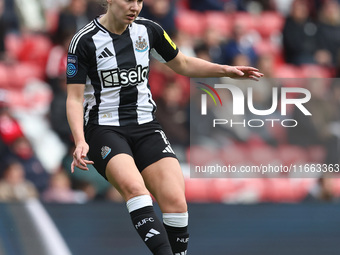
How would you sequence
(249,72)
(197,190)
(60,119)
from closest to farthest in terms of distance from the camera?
(249,72), (197,190), (60,119)

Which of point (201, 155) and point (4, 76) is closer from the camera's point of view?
point (201, 155)

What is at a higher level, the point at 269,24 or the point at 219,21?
the point at 219,21

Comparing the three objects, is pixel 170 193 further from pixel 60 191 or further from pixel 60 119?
pixel 60 119

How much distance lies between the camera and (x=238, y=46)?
928 cm

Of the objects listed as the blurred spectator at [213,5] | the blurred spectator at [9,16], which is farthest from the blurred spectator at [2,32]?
the blurred spectator at [213,5]

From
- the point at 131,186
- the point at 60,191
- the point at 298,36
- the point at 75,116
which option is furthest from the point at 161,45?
the point at 298,36

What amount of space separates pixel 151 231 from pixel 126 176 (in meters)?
0.36

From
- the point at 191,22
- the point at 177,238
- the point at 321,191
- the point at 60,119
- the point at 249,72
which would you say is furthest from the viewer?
the point at 191,22

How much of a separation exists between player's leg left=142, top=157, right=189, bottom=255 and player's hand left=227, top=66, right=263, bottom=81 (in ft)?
2.35

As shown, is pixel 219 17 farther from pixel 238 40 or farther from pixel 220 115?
pixel 220 115

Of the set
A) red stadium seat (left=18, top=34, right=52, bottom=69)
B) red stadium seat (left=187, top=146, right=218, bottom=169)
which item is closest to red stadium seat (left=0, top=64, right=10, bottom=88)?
red stadium seat (left=18, top=34, right=52, bottom=69)

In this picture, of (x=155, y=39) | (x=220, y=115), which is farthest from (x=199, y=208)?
(x=155, y=39)

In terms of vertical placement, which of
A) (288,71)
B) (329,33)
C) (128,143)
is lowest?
(288,71)

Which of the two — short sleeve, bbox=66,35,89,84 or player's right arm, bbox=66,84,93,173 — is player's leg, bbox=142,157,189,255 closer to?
player's right arm, bbox=66,84,93,173
